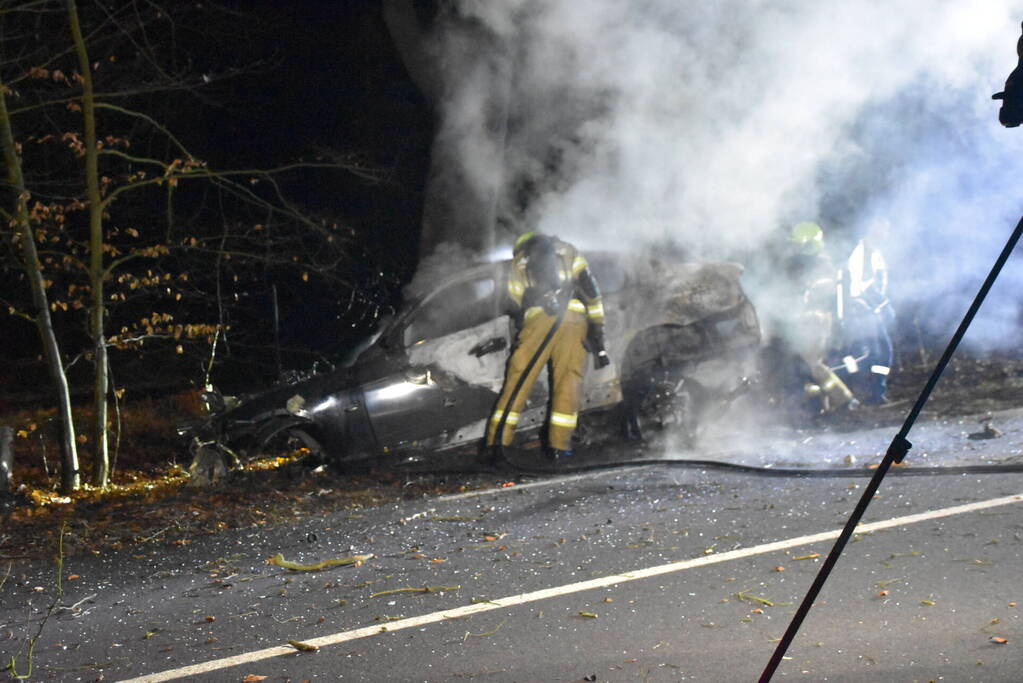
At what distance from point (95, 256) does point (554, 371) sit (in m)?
4.10

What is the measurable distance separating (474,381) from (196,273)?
387 cm

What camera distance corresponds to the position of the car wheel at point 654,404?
923 cm

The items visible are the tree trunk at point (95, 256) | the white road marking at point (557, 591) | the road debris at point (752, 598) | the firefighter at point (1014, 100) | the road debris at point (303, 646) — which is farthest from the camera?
the tree trunk at point (95, 256)

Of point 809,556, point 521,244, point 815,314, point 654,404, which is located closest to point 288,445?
point 521,244

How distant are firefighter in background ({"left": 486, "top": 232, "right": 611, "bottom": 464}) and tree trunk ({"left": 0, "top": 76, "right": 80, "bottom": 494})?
377 centimetres

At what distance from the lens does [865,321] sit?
11102mm

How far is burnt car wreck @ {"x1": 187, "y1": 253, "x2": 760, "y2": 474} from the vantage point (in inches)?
345

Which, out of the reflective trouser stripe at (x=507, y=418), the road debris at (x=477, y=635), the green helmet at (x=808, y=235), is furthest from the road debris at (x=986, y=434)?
the road debris at (x=477, y=635)

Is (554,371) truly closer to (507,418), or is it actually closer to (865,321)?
(507,418)

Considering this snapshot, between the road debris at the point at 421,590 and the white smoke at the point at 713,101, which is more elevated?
the white smoke at the point at 713,101

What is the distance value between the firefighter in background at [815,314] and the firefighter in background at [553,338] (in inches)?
107

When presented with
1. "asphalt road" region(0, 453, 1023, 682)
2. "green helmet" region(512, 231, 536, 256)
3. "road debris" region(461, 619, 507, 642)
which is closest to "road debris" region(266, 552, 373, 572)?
"asphalt road" region(0, 453, 1023, 682)

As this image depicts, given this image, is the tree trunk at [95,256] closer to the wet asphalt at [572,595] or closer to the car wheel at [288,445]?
the car wheel at [288,445]

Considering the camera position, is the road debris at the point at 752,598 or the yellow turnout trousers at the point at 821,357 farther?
the yellow turnout trousers at the point at 821,357
